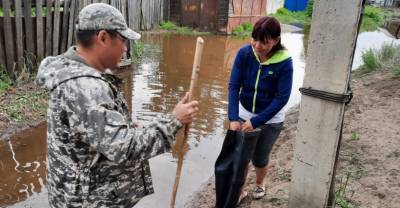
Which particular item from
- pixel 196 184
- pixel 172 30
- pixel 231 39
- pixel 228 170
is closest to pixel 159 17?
pixel 172 30

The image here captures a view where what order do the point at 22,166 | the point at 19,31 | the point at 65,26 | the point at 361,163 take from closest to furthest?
the point at 361,163 < the point at 22,166 < the point at 19,31 < the point at 65,26

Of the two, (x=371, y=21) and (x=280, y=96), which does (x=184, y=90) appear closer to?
(x=280, y=96)

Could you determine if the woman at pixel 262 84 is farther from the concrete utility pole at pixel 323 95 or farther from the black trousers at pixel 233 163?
the concrete utility pole at pixel 323 95

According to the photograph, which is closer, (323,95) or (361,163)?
(323,95)

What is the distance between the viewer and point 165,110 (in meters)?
6.41

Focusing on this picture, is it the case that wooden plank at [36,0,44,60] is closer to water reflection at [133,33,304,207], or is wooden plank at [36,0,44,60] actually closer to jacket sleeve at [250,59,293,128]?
water reflection at [133,33,304,207]

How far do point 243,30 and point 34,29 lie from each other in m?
11.2

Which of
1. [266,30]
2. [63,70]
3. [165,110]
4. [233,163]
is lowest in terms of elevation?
[165,110]

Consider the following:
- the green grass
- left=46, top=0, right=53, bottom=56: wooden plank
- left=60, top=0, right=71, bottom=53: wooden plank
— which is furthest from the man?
left=60, top=0, right=71, bottom=53: wooden plank

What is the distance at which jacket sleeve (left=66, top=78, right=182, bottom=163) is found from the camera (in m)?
1.64

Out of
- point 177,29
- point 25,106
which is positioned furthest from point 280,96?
point 177,29

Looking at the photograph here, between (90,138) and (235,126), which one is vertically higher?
(90,138)

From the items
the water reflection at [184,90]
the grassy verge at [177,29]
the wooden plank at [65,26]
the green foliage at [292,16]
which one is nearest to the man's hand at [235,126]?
the water reflection at [184,90]

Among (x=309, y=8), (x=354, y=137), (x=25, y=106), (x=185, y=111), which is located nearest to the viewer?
(x=185, y=111)
